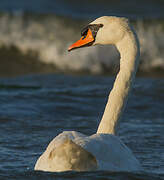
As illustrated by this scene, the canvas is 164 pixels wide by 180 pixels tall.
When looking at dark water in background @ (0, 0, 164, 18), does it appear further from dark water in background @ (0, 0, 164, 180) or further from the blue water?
the blue water

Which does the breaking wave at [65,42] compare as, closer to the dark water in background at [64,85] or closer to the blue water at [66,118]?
the dark water in background at [64,85]

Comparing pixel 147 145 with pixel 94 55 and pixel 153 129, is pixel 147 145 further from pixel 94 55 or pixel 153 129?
pixel 94 55

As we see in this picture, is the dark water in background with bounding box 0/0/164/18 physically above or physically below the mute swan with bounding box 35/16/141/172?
below

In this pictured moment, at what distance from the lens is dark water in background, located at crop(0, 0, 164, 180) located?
7195 millimetres

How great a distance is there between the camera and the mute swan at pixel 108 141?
16.3 feet

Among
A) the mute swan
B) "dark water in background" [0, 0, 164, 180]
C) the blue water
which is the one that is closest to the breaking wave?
"dark water in background" [0, 0, 164, 180]

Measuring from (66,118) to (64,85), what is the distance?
2.92 meters

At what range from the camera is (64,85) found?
40.4 feet

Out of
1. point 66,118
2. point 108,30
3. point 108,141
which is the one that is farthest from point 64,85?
point 108,141

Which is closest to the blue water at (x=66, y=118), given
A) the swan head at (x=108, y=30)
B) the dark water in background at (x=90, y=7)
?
the swan head at (x=108, y=30)

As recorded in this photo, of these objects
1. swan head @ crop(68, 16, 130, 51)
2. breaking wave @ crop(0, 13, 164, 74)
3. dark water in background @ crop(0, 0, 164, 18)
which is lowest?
breaking wave @ crop(0, 13, 164, 74)

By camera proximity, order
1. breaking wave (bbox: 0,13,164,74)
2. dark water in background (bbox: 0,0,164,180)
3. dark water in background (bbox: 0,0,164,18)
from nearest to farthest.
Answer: dark water in background (bbox: 0,0,164,180)
breaking wave (bbox: 0,13,164,74)
dark water in background (bbox: 0,0,164,18)

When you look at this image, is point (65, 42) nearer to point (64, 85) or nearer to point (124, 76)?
point (64, 85)

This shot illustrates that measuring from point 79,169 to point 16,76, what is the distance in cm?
967
